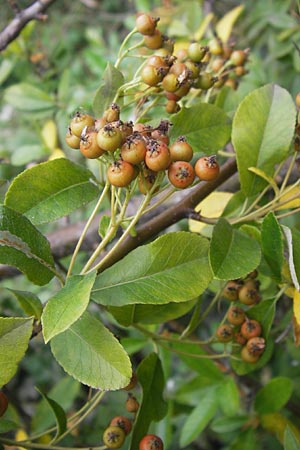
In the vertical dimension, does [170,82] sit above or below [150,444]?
above

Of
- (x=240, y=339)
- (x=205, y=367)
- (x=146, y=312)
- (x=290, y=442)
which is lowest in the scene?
(x=205, y=367)

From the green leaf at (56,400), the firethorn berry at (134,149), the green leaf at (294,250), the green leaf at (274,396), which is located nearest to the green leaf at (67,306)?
the firethorn berry at (134,149)

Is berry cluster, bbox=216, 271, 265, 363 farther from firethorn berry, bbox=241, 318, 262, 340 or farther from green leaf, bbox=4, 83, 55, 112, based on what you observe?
green leaf, bbox=4, 83, 55, 112

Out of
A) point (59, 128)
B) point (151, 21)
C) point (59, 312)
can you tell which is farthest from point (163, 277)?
point (59, 128)

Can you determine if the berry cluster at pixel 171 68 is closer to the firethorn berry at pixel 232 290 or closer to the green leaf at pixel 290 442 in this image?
the firethorn berry at pixel 232 290

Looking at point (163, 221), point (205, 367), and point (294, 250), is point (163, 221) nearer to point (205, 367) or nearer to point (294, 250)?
point (294, 250)

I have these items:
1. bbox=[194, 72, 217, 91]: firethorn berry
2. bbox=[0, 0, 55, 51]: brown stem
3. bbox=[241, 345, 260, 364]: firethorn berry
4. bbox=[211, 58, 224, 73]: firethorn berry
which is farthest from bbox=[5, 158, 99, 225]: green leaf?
bbox=[0, 0, 55, 51]: brown stem

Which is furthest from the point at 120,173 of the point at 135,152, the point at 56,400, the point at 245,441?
the point at 56,400
